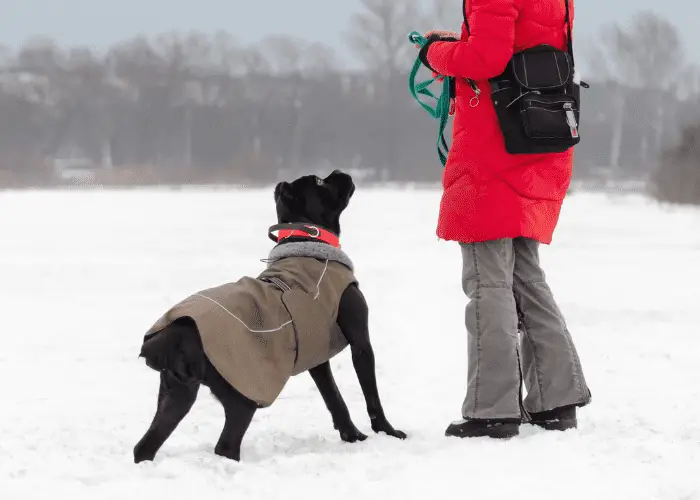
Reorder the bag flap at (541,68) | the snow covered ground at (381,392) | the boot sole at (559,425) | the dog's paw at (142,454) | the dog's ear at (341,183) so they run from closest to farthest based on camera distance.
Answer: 1. the snow covered ground at (381,392)
2. the dog's paw at (142,454)
3. the bag flap at (541,68)
4. the boot sole at (559,425)
5. the dog's ear at (341,183)

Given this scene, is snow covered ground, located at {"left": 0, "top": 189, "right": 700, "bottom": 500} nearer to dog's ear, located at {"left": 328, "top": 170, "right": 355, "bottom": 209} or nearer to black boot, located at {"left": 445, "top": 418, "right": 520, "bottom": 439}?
black boot, located at {"left": 445, "top": 418, "right": 520, "bottom": 439}

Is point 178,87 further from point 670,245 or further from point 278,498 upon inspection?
point 278,498

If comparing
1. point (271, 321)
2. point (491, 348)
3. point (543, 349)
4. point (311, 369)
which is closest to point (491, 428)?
point (491, 348)

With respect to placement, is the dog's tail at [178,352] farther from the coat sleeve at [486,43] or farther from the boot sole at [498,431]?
the coat sleeve at [486,43]

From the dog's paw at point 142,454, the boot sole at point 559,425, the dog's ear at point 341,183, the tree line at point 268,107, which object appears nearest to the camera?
the dog's paw at point 142,454

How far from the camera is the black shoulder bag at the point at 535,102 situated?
3.12 m

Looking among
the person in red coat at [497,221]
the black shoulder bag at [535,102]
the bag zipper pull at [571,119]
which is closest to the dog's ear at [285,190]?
the person in red coat at [497,221]

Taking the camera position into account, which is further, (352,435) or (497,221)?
(352,435)

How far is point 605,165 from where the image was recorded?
55750 millimetres

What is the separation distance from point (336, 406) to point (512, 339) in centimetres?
68

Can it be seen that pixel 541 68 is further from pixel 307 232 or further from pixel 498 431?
pixel 498 431

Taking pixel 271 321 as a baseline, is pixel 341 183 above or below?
above

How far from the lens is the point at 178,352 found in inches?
110

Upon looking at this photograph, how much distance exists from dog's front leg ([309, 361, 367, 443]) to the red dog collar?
443mm
